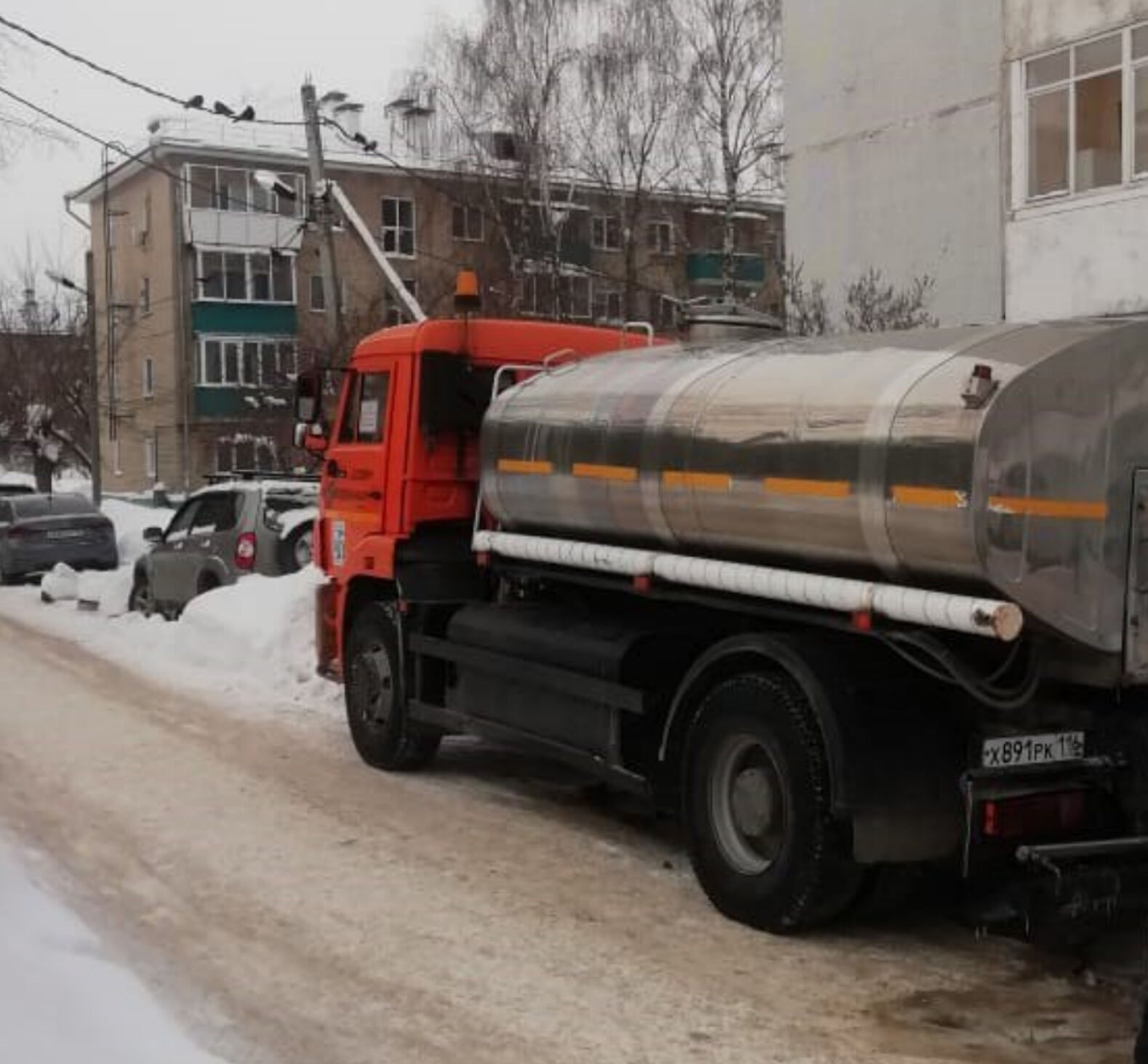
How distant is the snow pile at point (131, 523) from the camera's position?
25500mm

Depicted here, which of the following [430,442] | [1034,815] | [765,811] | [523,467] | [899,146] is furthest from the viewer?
[899,146]

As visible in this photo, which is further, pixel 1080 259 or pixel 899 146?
pixel 899 146

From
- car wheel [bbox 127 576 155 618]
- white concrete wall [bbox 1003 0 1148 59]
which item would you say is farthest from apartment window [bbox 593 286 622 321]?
car wheel [bbox 127 576 155 618]

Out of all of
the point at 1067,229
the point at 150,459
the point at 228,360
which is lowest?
the point at 150,459

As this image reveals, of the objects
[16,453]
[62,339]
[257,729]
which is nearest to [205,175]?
[62,339]

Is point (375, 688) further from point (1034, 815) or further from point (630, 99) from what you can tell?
point (630, 99)

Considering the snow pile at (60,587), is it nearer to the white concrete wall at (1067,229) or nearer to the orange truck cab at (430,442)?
the orange truck cab at (430,442)

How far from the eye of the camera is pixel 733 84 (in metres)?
34.0

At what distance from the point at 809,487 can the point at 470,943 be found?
2.13m

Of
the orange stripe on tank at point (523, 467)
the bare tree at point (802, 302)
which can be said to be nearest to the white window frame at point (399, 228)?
the bare tree at point (802, 302)

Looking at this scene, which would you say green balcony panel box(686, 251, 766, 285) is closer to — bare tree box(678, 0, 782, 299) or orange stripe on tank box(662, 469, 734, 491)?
bare tree box(678, 0, 782, 299)

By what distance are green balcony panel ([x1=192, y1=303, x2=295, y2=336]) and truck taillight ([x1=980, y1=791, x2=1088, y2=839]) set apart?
4325 centimetres

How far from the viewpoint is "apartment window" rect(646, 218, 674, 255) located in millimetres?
37859

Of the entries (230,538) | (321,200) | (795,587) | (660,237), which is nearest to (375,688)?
(795,587)
